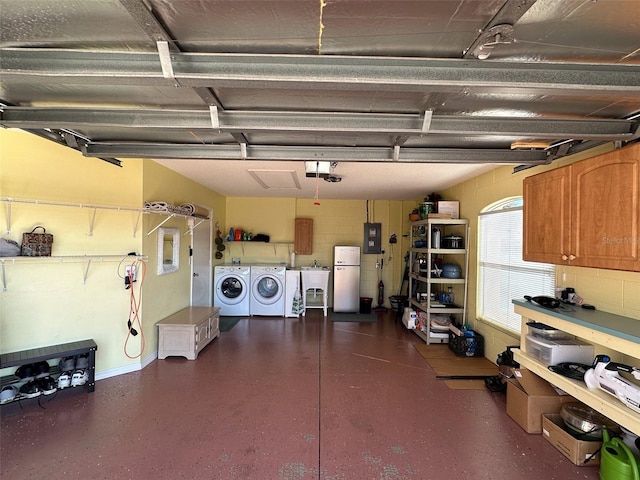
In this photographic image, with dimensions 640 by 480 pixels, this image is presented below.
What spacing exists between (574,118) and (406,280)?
5.09 meters

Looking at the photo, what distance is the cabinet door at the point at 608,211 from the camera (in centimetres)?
171

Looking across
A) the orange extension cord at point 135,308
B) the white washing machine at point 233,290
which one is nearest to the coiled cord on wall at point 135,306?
the orange extension cord at point 135,308

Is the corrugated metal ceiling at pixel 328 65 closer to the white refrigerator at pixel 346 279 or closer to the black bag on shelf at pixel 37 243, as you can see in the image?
the black bag on shelf at pixel 37 243

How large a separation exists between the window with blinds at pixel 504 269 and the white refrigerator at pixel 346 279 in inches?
103

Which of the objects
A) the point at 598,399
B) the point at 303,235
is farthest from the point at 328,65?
the point at 303,235

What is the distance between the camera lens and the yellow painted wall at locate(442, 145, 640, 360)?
2098 millimetres

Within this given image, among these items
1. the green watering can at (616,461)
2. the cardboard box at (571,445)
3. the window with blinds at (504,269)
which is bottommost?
the cardboard box at (571,445)

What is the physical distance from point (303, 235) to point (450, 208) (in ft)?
10.5

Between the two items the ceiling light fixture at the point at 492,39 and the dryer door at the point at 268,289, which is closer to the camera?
the ceiling light fixture at the point at 492,39

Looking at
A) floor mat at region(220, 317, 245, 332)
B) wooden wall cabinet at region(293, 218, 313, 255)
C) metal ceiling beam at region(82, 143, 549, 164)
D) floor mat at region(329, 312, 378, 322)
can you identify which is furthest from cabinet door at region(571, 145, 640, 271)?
wooden wall cabinet at region(293, 218, 313, 255)

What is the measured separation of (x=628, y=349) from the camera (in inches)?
64.5

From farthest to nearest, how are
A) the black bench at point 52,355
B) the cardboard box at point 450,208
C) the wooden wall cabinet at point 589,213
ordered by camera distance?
the cardboard box at point 450,208 → the black bench at point 52,355 → the wooden wall cabinet at point 589,213

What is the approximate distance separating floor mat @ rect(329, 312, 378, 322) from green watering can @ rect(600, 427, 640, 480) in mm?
3877

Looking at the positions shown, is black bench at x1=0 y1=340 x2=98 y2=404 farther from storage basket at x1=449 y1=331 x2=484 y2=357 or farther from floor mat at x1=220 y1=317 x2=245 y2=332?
storage basket at x1=449 y1=331 x2=484 y2=357
